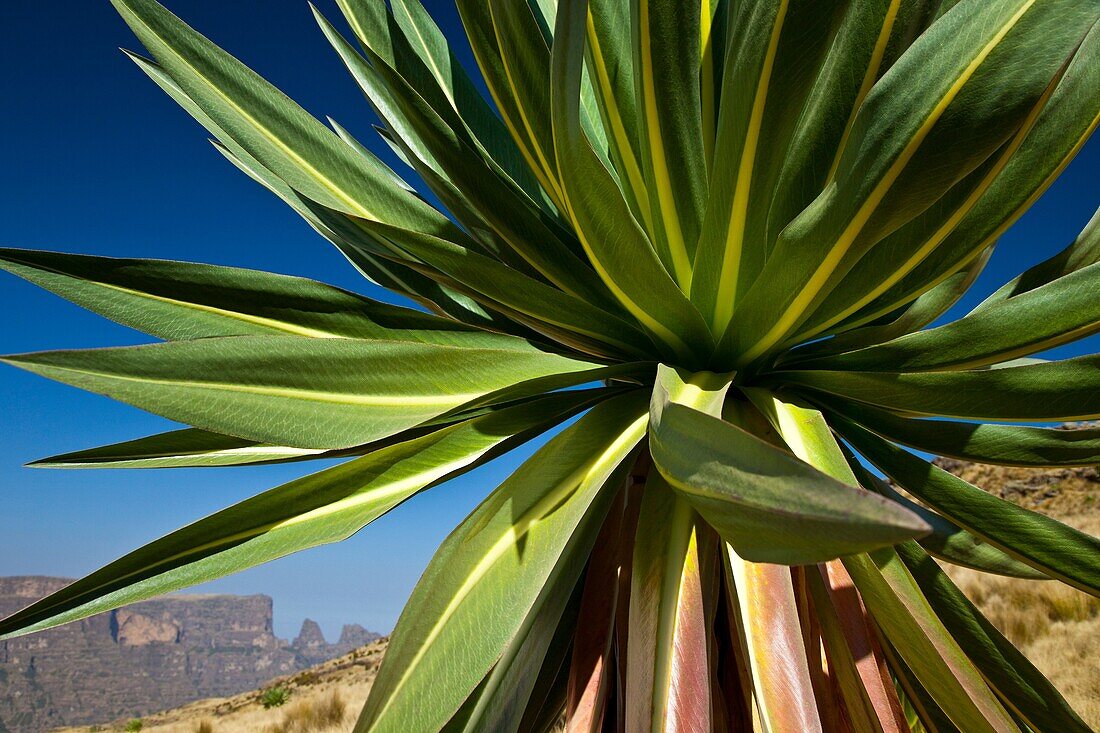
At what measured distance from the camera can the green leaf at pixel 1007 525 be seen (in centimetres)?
108

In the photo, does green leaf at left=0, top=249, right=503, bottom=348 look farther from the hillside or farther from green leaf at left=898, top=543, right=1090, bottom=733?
the hillside

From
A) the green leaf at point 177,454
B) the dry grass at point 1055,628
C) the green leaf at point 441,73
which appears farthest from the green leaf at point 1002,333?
the dry grass at point 1055,628

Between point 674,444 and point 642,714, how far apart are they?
0.33 meters

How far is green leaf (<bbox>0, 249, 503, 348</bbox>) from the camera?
3.31ft

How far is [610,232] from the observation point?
96 cm

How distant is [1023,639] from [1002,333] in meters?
4.26

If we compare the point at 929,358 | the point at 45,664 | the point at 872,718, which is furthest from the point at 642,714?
the point at 45,664

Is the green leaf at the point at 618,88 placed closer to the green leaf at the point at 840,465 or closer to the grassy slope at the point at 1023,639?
the green leaf at the point at 840,465

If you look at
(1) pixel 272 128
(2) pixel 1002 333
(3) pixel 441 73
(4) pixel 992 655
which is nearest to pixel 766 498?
(2) pixel 1002 333

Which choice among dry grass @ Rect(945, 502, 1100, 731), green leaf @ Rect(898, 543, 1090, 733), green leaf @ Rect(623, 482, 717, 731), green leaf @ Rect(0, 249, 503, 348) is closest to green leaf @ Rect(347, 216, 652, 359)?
green leaf @ Rect(0, 249, 503, 348)

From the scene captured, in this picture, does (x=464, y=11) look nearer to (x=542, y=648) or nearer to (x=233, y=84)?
(x=233, y=84)

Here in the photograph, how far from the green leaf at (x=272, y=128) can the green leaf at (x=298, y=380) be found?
15.7 inches

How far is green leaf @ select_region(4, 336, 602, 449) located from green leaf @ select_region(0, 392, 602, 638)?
97 millimetres

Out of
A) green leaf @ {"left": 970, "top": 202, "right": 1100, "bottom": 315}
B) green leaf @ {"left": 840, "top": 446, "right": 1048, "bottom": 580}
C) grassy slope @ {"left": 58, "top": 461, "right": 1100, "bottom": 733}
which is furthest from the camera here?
grassy slope @ {"left": 58, "top": 461, "right": 1100, "bottom": 733}
